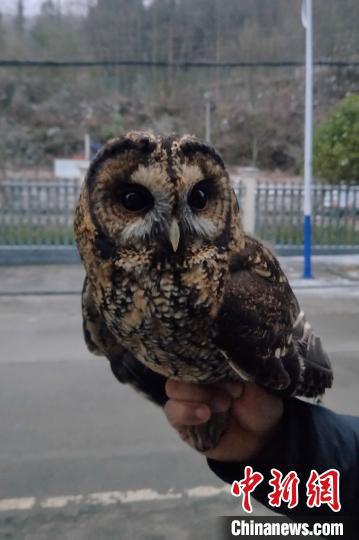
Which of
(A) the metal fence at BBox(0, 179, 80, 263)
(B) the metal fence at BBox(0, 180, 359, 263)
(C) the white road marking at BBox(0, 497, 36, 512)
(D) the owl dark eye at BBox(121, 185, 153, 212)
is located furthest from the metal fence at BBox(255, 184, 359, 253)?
(D) the owl dark eye at BBox(121, 185, 153, 212)

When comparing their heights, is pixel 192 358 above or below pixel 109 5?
below

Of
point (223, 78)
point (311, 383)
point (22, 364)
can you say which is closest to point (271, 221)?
point (22, 364)

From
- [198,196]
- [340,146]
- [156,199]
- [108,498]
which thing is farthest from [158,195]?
[340,146]

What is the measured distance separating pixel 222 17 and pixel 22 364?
19.4m

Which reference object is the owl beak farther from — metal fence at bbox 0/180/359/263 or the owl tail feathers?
metal fence at bbox 0/180/359/263

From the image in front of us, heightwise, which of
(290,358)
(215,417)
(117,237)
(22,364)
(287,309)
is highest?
(117,237)

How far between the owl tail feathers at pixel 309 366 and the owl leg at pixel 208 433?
1.15 feet

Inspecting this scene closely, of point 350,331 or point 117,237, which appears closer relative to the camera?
point 117,237

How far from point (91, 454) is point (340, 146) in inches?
439

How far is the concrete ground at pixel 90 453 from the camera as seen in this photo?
9.90 ft

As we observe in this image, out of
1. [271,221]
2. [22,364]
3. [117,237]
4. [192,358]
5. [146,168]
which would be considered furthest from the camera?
[271,221]

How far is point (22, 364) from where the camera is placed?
567 cm

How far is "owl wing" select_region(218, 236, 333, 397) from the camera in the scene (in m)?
1.77

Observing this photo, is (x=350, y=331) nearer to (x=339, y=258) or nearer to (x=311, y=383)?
(x=311, y=383)
